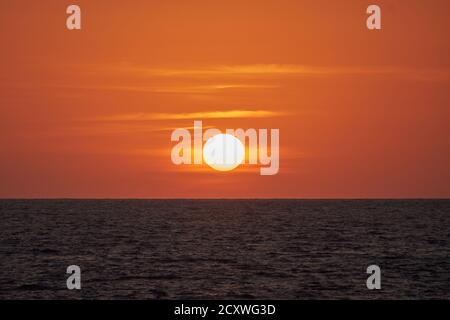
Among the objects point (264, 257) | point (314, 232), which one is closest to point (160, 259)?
point (264, 257)

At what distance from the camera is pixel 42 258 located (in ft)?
218

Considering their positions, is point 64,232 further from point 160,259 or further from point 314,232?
point 160,259

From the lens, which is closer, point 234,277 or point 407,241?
point 234,277

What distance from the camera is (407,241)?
88.9 m

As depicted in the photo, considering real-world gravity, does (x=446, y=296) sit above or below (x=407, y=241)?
below

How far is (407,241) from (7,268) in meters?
51.7
